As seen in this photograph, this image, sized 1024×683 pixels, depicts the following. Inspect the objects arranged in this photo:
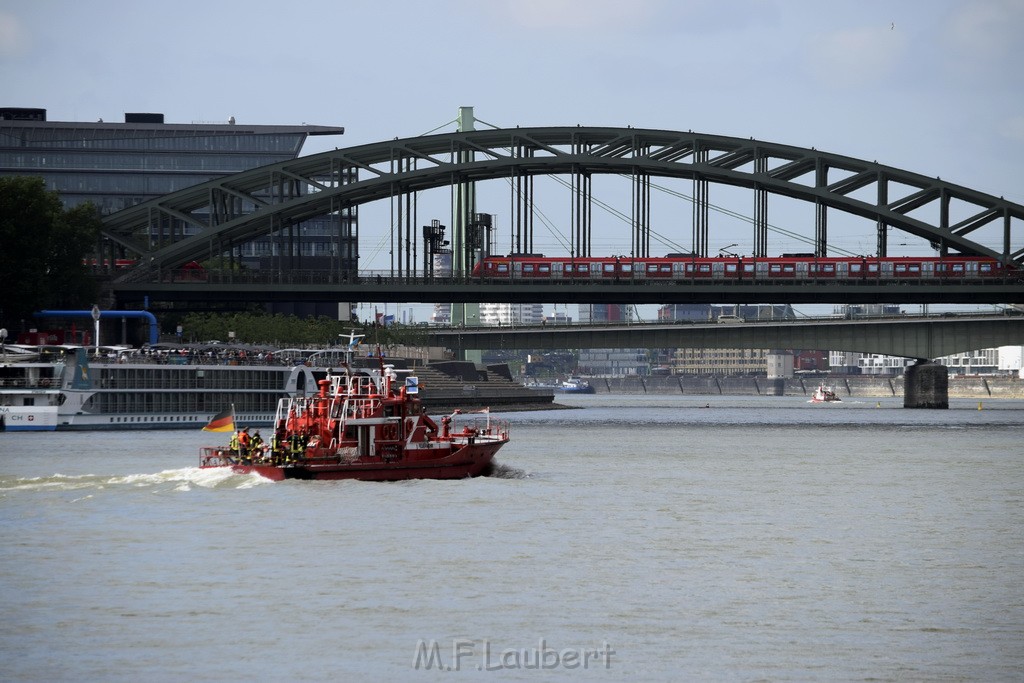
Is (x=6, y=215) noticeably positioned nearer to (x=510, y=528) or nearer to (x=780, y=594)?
(x=510, y=528)

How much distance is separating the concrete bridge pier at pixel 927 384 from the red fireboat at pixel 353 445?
109480 mm

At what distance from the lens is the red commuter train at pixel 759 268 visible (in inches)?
4879

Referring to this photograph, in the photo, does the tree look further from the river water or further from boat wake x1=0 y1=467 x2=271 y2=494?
boat wake x1=0 y1=467 x2=271 y2=494

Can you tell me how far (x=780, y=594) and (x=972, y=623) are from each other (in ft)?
16.3

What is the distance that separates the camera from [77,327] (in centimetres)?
12825

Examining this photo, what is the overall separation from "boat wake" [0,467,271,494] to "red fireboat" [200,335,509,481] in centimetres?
65

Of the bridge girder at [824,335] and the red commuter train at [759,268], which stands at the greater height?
the red commuter train at [759,268]

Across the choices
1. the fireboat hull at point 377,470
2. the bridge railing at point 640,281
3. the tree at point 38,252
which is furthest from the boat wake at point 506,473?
the tree at point 38,252

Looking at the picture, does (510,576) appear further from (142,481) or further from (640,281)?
(640,281)

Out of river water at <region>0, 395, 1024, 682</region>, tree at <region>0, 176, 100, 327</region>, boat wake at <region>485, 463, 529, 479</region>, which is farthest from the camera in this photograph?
tree at <region>0, 176, 100, 327</region>

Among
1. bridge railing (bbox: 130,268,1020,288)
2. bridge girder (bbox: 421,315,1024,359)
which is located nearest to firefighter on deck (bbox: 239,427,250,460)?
bridge railing (bbox: 130,268,1020,288)

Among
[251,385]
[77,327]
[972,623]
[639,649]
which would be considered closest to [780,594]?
[972,623]

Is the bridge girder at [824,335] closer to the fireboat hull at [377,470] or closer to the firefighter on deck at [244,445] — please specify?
the fireboat hull at [377,470]

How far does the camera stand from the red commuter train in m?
124
